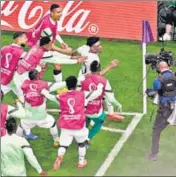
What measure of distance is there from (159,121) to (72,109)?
6.40 feet

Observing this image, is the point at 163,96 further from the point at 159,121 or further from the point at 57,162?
the point at 57,162

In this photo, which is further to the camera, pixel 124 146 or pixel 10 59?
pixel 10 59

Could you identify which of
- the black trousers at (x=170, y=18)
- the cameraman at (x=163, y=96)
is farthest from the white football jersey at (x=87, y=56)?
the black trousers at (x=170, y=18)

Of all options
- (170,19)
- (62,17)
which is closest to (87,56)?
(62,17)

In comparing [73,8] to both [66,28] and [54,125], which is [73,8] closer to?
[66,28]

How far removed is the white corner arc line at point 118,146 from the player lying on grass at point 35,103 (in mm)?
1234

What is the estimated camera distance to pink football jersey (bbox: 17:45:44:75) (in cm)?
1579

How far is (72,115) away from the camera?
13930mm

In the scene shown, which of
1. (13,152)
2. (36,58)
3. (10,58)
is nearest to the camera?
(13,152)

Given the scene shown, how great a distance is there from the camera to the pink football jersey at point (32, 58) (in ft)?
51.8

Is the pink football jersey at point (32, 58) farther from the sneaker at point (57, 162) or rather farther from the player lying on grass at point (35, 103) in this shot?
the sneaker at point (57, 162)

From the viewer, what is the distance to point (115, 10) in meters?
21.0

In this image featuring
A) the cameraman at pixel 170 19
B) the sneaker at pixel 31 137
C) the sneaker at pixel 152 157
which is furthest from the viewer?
the cameraman at pixel 170 19

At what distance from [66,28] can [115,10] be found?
1.48m
